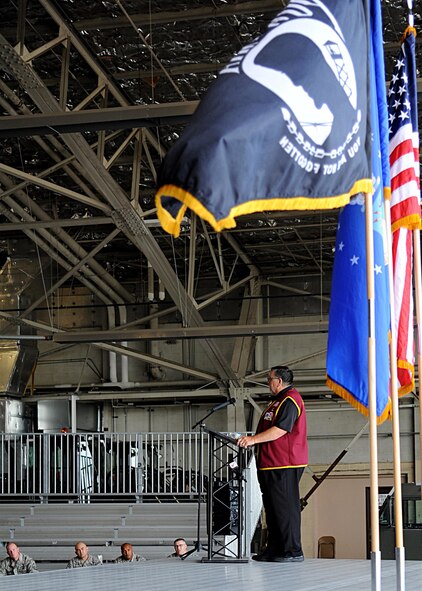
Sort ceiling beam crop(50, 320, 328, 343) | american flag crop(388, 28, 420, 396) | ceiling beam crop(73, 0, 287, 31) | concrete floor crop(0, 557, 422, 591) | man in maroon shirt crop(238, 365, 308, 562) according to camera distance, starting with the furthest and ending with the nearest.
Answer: ceiling beam crop(50, 320, 328, 343) < ceiling beam crop(73, 0, 287, 31) < man in maroon shirt crop(238, 365, 308, 562) < concrete floor crop(0, 557, 422, 591) < american flag crop(388, 28, 420, 396)

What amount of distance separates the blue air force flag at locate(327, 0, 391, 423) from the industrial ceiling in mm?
6776

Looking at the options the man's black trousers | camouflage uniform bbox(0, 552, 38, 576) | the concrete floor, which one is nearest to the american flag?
the concrete floor

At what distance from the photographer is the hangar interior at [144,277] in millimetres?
14938

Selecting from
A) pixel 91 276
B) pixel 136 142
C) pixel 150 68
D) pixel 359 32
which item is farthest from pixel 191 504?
pixel 359 32

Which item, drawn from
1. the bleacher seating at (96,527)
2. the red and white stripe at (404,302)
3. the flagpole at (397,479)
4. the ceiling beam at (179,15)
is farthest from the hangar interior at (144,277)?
the flagpole at (397,479)

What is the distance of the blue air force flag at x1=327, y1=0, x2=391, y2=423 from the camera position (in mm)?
4914

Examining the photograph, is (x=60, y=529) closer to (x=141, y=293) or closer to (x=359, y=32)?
(x=141, y=293)

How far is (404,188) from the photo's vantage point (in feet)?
18.3

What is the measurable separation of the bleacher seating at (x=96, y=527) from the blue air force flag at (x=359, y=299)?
1181 cm

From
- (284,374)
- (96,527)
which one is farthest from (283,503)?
(96,527)

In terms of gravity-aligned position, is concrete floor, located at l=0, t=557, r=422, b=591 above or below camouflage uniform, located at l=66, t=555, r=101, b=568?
above

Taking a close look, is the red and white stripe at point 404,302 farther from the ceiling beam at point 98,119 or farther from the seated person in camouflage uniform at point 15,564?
the seated person in camouflage uniform at point 15,564

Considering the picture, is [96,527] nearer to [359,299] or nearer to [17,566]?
[17,566]

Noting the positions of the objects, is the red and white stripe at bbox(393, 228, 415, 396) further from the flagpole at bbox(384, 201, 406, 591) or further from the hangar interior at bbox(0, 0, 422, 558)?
the hangar interior at bbox(0, 0, 422, 558)
